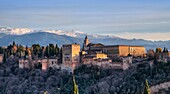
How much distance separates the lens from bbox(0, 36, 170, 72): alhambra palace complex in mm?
66312

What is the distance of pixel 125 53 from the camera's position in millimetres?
74312

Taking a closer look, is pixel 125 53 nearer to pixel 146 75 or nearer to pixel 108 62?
pixel 108 62

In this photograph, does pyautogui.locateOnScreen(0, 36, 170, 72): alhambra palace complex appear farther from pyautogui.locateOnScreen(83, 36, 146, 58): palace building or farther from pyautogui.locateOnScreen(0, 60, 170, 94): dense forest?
pyautogui.locateOnScreen(0, 60, 170, 94): dense forest

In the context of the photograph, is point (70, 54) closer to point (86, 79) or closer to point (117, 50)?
point (86, 79)

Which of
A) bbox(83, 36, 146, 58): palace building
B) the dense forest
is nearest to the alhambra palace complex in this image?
bbox(83, 36, 146, 58): palace building

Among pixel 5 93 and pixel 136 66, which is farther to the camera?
pixel 5 93

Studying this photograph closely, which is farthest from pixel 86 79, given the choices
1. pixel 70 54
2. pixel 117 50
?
pixel 117 50

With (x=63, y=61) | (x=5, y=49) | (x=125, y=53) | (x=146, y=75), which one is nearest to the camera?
(x=146, y=75)

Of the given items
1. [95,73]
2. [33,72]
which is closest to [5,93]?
[33,72]

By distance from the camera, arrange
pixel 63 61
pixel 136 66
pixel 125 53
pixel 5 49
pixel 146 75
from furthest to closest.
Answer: pixel 5 49
pixel 125 53
pixel 63 61
pixel 136 66
pixel 146 75

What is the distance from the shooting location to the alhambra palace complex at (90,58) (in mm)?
66312

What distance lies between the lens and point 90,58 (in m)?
68.0

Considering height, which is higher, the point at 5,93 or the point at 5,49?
the point at 5,49

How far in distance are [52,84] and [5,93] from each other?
7.03 m
